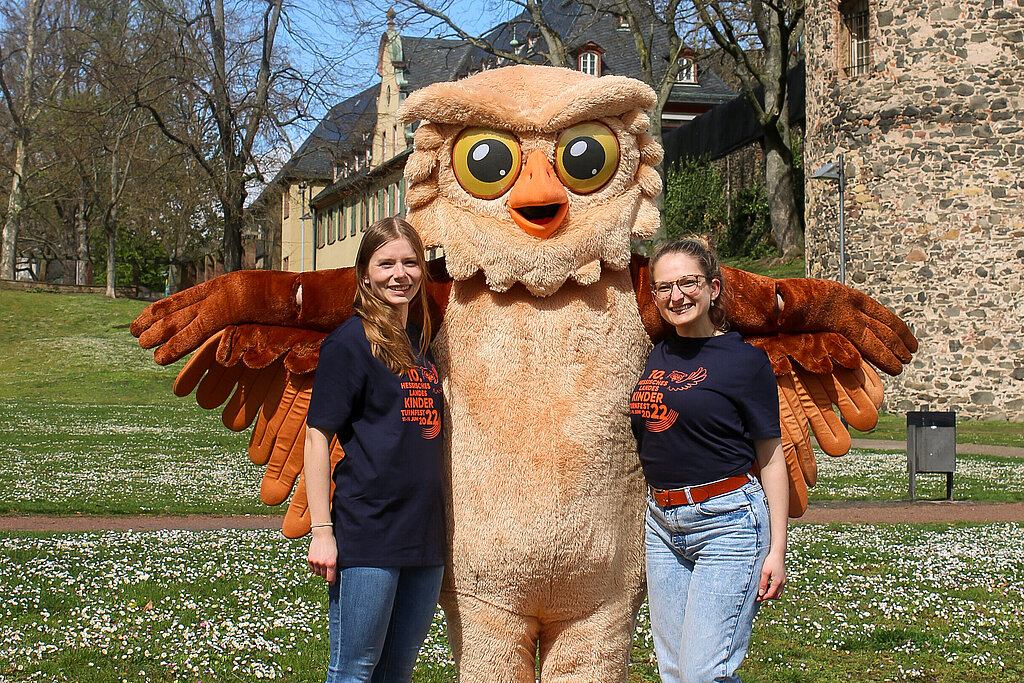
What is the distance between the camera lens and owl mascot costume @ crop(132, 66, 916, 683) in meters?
3.50

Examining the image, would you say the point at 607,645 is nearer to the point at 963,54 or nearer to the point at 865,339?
the point at 865,339

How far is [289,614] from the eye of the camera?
6176 mm

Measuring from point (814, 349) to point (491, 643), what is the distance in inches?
65.5

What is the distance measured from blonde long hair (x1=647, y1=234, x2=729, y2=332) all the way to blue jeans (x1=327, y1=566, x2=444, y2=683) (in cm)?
124

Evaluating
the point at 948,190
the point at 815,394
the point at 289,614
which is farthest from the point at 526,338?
the point at 948,190

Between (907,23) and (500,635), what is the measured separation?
673 inches

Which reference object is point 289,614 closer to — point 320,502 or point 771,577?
point 320,502

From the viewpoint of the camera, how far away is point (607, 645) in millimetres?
3564

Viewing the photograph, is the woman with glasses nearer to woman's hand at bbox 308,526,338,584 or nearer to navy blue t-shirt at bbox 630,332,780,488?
navy blue t-shirt at bbox 630,332,780,488

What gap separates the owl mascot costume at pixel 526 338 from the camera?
3502 millimetres

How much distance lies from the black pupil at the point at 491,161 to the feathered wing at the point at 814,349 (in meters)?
0.65

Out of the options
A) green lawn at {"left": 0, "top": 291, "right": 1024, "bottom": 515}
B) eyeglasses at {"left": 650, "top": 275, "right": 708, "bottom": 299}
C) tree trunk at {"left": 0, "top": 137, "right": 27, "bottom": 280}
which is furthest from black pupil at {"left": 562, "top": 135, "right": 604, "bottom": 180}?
tree trunk at {"left": 0, "top": 137, "right": 27, "bottom": 280}

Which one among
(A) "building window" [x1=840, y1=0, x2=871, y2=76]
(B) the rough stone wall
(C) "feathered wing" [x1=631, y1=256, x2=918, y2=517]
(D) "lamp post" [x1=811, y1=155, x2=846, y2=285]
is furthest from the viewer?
(A) "building window" [x1=840, y1=0, x2=871, y2=76]

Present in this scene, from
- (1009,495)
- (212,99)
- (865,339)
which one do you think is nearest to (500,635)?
(865,339)
